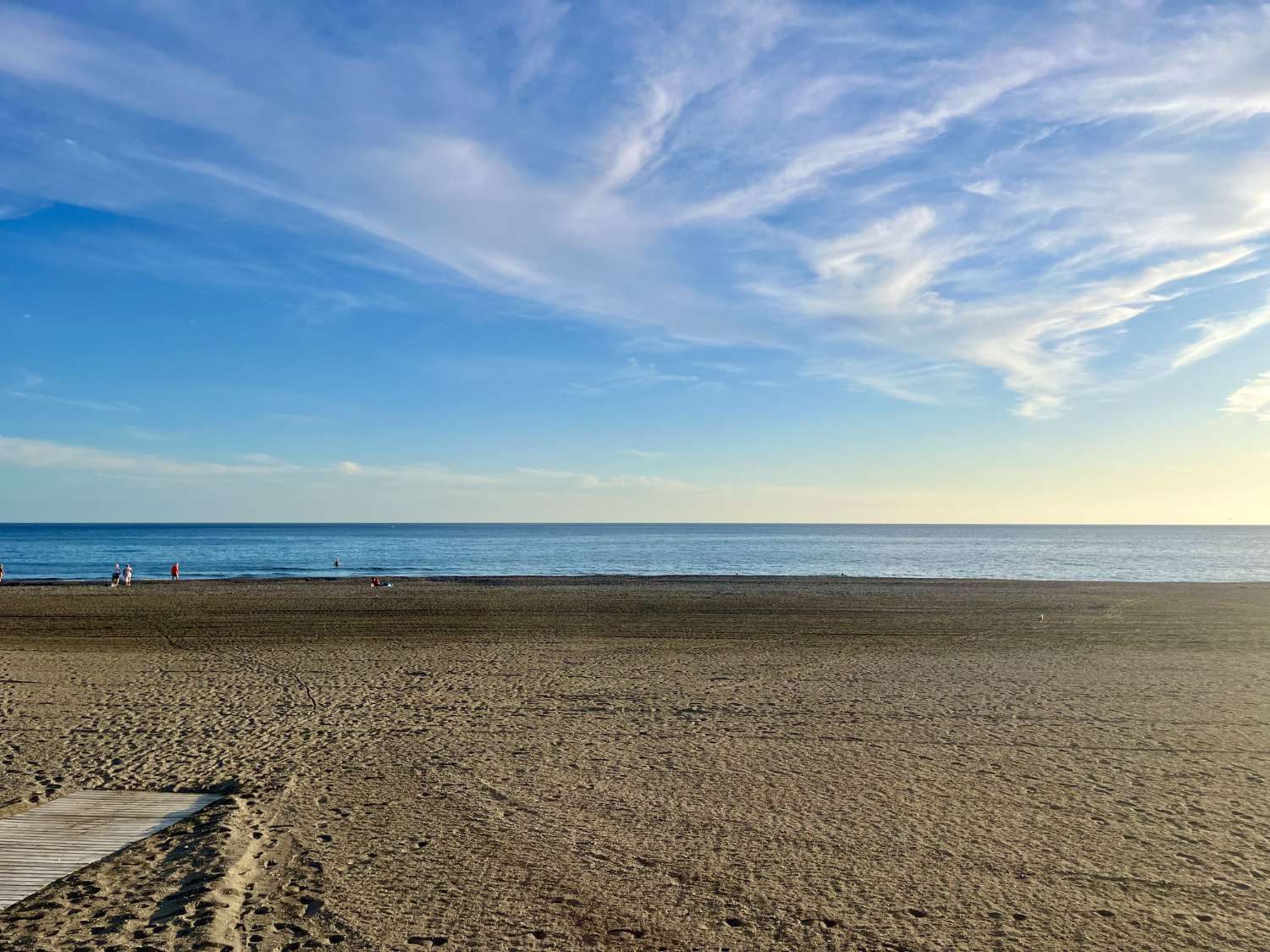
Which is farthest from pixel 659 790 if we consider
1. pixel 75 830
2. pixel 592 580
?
pixel 592 580

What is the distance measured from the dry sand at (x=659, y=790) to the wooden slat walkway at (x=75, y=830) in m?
0.25

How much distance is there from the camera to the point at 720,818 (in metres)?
7.57

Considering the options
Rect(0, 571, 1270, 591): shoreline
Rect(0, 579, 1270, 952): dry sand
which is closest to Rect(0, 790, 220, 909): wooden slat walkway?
Rect(0, 579, 1270, 952): dry sand

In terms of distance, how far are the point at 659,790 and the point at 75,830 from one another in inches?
197

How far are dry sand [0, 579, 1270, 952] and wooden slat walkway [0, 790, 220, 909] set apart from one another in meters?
0.25

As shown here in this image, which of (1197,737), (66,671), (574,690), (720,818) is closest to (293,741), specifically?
(574,690)

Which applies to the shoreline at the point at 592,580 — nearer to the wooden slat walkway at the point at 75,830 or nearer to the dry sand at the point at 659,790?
the dry sand at the point at 659,790

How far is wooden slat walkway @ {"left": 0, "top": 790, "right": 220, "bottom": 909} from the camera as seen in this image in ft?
20.4

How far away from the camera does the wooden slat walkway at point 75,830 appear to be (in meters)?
6.21

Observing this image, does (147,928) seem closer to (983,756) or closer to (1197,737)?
(983,756)

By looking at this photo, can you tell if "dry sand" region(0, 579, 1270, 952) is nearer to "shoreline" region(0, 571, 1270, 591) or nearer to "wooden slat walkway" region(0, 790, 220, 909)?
"wooden slat walkway" region(0, 790, 220, 909)

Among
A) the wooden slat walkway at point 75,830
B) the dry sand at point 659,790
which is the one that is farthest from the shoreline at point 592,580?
the wooden slat walkway at point 75,830

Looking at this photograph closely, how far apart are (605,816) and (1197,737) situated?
762 cm

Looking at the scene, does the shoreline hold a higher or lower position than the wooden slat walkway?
lower
